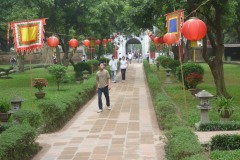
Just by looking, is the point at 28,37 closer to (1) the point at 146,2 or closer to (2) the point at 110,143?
(2) the point at 110,143

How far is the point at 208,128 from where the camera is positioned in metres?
8.57

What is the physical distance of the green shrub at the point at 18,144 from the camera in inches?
231

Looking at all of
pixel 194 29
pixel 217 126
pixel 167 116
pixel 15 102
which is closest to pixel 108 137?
pixel 167 116

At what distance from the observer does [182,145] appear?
18.5ft

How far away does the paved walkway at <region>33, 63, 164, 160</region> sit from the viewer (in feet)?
23.2

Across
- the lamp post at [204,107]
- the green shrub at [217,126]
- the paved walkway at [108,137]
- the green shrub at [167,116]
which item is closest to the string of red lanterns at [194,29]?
the lamp post at [204,107]

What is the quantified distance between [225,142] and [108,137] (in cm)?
262

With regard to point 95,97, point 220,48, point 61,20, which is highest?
point 61,20

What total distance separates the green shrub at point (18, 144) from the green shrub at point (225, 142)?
3.33m

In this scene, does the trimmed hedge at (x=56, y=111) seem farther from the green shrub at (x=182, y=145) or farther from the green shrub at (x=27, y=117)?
the green shrub at (x=182, y=145)

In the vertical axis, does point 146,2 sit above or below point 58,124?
above

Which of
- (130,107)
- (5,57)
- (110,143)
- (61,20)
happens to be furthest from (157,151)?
(5,57)

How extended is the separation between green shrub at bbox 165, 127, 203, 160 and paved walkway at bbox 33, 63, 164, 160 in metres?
0.65

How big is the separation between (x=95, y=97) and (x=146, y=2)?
5.77 metres
